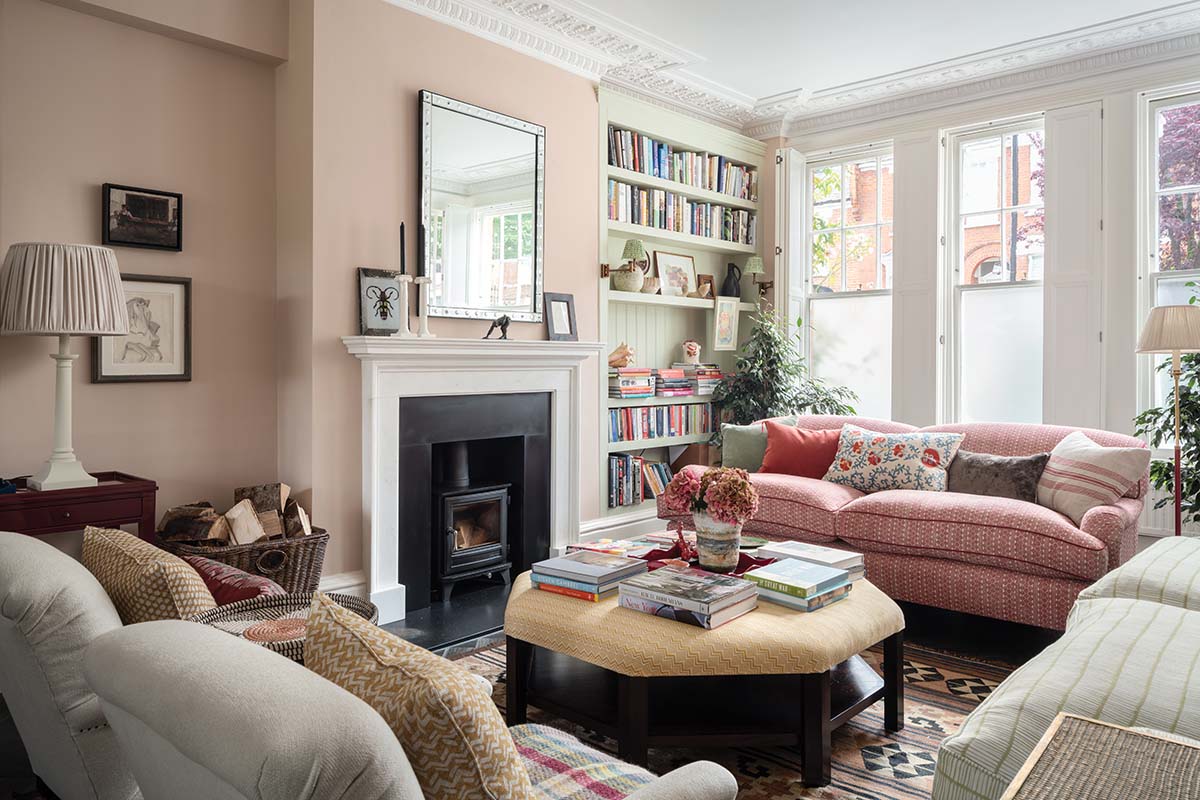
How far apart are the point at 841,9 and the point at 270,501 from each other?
362cm

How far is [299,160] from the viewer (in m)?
3.64

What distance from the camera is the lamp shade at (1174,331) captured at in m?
3.38

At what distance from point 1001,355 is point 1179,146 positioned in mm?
1422

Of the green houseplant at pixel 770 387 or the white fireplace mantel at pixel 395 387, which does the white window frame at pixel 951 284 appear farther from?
the white fireplace mantel at pixel 395 387

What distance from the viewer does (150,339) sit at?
11.2 feet

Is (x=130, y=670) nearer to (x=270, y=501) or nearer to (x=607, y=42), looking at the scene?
(x=270, y=501)

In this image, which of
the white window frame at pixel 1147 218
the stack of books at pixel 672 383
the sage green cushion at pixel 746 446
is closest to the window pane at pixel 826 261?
the stack of books at pixel 672 383

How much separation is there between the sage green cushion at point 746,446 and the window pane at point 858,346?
1.14 m

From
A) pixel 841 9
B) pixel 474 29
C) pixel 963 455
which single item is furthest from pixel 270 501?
pixel 841 9

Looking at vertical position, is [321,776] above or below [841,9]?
below

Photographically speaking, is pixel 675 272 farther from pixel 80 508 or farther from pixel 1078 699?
pixel 1078 699

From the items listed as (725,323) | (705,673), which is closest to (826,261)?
(725,323)

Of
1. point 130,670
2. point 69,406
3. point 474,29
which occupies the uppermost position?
point 474,29

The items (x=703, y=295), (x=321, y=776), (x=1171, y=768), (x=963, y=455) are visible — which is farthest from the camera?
(x=703, y=295)
